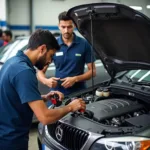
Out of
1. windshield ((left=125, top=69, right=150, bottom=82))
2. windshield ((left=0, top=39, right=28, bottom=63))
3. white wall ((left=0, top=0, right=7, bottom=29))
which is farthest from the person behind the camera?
white wall ((left=0, top=0, right=7, bottom=29))

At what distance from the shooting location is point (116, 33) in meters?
2.97

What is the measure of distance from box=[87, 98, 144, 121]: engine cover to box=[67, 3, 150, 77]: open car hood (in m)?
0.41

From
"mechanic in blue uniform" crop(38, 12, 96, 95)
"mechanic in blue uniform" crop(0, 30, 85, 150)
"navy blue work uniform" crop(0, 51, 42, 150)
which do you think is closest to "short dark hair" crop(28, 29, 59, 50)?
"mechanic in blue uniform" crop(0, 30, 85, 150)

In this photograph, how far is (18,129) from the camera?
2250mm

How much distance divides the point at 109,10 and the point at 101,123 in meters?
0.98

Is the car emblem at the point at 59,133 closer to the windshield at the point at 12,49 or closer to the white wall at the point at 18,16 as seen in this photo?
the windshield at the point at 12,49

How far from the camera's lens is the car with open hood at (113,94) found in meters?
2.24

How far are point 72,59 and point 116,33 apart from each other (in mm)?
765

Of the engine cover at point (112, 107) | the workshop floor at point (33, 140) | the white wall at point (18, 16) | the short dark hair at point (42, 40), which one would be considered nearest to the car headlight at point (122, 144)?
the engine cover at point (112, 107)

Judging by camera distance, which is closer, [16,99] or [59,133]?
[16,99]

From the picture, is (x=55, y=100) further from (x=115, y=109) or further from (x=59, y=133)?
(x=115, y=109)

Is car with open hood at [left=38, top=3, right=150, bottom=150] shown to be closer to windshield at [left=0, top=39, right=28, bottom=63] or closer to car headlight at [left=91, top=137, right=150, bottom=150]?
car headlight at [left=91, top=137, right=150, bottom=150]

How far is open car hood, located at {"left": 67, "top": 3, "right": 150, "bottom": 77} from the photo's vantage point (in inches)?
102

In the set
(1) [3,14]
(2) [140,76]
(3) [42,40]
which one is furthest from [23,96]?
(1) [3,14]
